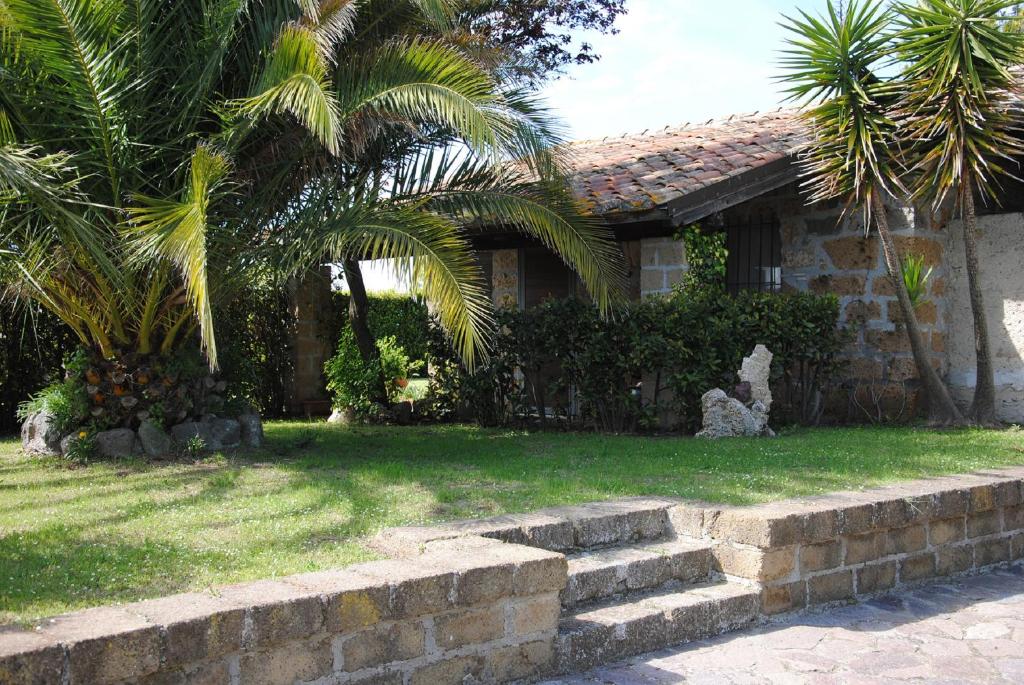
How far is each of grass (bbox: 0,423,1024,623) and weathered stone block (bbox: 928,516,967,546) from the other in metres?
0.50

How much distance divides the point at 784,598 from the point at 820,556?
35cm

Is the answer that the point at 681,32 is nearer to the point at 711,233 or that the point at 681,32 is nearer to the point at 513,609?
the point at 711,233

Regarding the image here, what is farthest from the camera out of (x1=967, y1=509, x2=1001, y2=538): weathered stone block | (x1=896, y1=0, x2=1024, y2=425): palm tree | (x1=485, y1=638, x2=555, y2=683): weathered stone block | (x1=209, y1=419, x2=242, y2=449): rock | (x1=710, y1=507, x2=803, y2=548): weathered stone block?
(x1=896, y1=0, x2=1024, y2=425): palm tree

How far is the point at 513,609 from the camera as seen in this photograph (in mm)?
4293

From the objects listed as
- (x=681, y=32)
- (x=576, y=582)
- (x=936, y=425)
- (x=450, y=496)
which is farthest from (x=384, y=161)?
(x=936, y=425)

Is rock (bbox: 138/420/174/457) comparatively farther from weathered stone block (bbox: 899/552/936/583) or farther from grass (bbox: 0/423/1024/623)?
weathered stone block (bbox: 899/552/936/583)

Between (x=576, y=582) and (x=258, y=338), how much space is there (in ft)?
31.6

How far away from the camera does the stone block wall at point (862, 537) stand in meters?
5.34

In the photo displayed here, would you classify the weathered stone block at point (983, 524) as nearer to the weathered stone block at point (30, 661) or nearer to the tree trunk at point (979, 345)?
the tree trunk at point (979, 345)

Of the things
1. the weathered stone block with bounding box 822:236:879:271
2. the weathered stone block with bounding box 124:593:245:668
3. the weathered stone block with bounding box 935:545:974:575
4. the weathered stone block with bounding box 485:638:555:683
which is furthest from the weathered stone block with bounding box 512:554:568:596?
the weathered stone block with bounding box 822:236:879:271

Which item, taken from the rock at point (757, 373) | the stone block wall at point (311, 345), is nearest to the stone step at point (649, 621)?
the rock at point (757, 373)

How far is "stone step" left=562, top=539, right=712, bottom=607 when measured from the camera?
493 centimetres

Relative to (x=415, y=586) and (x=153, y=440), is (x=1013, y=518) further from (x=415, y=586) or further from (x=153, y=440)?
(x=153, y=440)

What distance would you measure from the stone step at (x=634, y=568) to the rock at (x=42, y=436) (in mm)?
5202
